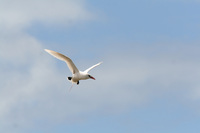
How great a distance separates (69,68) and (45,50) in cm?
506

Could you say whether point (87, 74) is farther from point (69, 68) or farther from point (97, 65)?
point (97, 65)

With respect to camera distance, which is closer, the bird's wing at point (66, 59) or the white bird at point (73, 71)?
the bird's wing at point (66, 59)

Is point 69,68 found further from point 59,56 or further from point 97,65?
point 97,65

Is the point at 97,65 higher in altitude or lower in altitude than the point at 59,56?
higher

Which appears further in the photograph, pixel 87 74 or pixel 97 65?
pixel 97 65

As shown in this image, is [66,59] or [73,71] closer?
[66,59]

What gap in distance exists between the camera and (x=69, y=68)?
104125 mm

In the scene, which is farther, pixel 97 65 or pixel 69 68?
pixel 97 65

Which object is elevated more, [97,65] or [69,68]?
[97,65]

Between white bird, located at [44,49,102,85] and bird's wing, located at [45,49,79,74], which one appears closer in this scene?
bird's wing, located at [45,49,79,74]

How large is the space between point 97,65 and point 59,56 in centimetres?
1575

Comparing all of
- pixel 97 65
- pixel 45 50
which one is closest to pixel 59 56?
pixel 45 50

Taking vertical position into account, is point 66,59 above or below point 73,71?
above

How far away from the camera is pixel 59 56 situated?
102812mm
